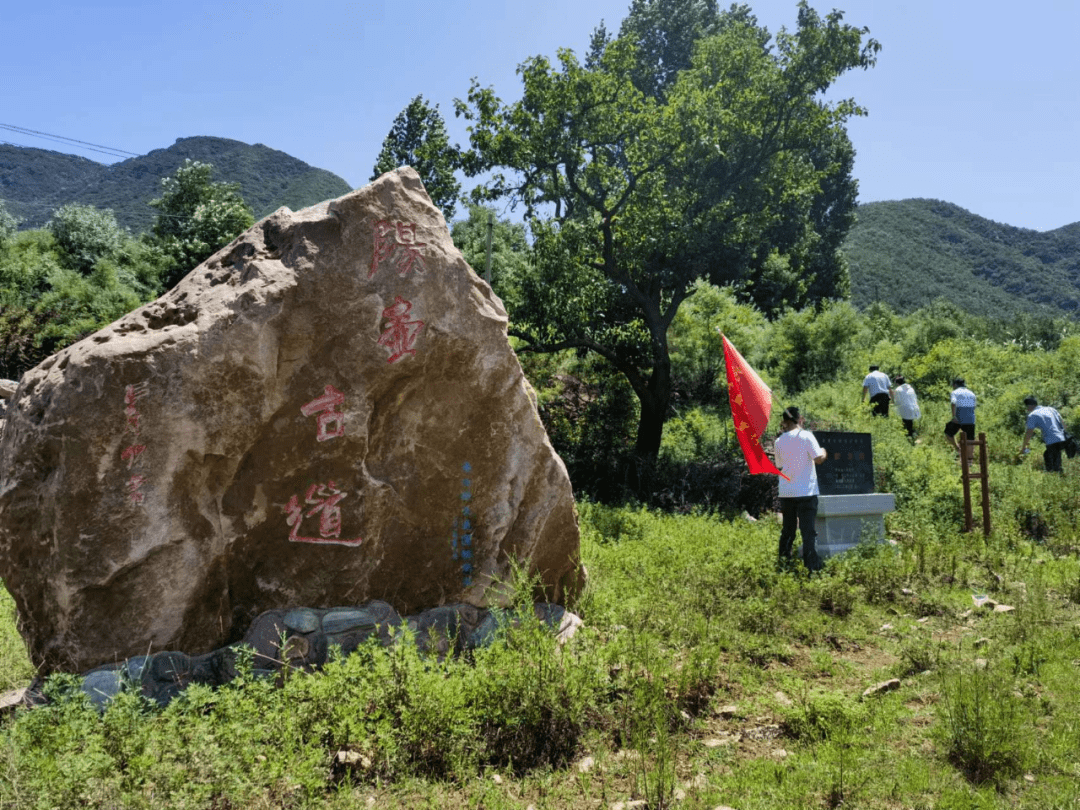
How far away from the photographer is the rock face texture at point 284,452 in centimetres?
434

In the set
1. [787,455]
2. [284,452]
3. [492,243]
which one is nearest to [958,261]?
[492,243]

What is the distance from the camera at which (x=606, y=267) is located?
506 inches

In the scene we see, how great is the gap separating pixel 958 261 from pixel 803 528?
2803 inches

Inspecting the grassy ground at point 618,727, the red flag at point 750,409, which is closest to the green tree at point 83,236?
the grassy ground at point 618,727

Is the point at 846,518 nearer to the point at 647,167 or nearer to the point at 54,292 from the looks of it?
the point at 647,167

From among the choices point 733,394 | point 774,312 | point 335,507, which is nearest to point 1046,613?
point 733,394

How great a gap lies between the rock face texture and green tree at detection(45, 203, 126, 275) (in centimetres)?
2645

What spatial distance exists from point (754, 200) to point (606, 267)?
305 cm

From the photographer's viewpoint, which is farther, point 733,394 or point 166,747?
point 733,394

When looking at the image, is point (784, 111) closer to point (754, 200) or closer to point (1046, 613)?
point (754, 200)

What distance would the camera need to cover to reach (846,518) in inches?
332

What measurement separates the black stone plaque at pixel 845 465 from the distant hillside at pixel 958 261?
164ft

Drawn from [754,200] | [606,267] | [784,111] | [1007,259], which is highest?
[1007,259]

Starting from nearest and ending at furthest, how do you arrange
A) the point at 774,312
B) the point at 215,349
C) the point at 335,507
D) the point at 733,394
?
the point at 215,349
the point at 335,507
the point at 733,394
the point at 774,312
